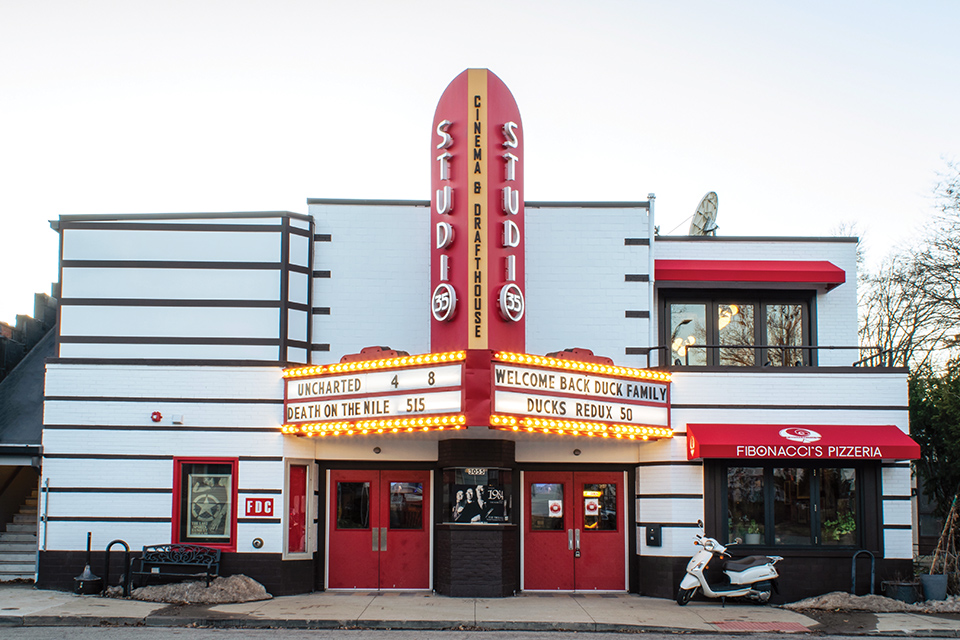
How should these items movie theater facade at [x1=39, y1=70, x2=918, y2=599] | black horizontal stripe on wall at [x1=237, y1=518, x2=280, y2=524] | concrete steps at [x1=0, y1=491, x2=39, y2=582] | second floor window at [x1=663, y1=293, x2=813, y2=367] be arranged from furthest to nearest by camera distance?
second floor window at [x1=663, y1=293, x2=813, y2=367], concrete steps at [x1=0, y1=491, x2=39, y2=582], black horizontal stripe on wall at [x1=237, y1=518, x2=280, y2=524], movie theater facade at [x1=39, y1=70, x2=918, y2=599]

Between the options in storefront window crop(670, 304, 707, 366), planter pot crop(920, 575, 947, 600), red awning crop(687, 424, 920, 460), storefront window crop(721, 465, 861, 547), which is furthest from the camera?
storefront window crop(670, 304, 707, 366)

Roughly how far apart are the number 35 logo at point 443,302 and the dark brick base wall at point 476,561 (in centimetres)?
430

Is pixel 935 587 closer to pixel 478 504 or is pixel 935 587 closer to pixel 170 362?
pixel 478 504

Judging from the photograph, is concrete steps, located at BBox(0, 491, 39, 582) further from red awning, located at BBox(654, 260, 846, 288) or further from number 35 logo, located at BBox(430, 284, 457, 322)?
red awning, located at BBox(654, 260, 846, 288)

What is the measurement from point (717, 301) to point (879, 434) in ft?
14.7

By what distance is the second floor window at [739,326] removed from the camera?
18.9 meters

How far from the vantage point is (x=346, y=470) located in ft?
57.6

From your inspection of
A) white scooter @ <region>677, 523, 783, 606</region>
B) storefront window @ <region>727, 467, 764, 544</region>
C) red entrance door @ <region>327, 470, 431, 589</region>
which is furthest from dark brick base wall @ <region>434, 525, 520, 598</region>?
storefront window @ <region>727, 467, 764, 544</region>

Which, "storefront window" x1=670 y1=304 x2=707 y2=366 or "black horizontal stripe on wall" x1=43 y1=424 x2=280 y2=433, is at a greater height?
"storefront window" x1=670 y1=304 x2=707 y2=366

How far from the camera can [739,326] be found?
19000 millimetres

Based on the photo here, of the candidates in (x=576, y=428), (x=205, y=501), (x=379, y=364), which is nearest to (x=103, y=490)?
(x=205, y=501)

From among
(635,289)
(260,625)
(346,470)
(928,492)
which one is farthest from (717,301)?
(260,625)

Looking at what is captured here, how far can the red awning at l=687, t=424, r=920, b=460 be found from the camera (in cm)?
1570

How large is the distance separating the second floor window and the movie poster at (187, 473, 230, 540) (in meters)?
9.86
